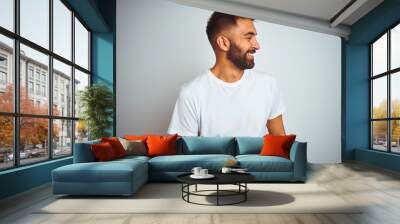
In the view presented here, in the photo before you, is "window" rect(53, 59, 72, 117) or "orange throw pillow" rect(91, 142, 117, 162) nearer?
"orange throw pillow" rect(91, 142, 117, 162)

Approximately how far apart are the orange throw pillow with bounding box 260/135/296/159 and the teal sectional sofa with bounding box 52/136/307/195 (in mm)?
152

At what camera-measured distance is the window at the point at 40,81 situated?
483 cm

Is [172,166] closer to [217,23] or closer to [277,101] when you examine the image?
[277,101]

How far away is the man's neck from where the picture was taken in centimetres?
851

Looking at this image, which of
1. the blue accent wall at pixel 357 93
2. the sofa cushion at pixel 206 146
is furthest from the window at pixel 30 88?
the blue accent wall at pixel 357 93

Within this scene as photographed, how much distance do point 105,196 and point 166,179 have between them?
1246 mm

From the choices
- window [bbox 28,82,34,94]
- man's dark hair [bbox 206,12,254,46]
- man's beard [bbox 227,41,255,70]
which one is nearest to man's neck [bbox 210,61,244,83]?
man's beard [bbox 227,41,255,70]

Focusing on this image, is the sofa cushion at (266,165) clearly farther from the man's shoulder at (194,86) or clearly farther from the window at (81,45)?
the window at (81,45)

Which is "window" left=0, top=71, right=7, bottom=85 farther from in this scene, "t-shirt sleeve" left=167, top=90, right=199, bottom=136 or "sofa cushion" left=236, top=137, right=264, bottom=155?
"t-shirt sleeve" left=167, top=90, right=199, bottom=136

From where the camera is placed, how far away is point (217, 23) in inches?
337

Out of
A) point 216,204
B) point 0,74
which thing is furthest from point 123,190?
point 0,74

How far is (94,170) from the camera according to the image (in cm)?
479

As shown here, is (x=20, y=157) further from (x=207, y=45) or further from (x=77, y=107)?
(x=207, y=45)

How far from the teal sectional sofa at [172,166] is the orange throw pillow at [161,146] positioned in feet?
0.54
